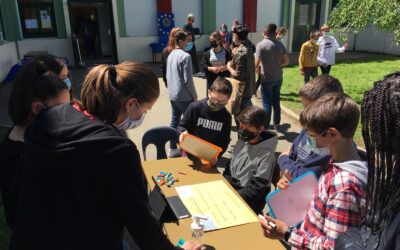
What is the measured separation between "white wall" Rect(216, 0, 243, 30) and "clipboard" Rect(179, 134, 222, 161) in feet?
41.7

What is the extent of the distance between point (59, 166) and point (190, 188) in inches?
57.5

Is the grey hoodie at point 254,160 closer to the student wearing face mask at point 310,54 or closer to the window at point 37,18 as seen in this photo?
the student wearing face mask at point 310,54

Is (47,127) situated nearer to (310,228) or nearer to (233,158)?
(310,228)

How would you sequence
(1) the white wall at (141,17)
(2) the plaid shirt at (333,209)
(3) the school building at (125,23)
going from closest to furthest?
1. (2) the plaid shirt at (333,209)
2. (3) the school building at (125,23)
3. (1) the white wall at (141,17)

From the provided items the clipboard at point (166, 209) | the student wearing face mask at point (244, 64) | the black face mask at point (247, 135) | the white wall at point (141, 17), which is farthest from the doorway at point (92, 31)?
the clipboard at point (166, 209)

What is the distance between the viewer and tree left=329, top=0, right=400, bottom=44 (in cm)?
539

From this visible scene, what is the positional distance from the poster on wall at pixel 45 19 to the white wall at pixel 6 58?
152cm

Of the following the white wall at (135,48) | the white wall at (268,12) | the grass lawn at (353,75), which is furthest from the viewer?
the white wall at (268,12)

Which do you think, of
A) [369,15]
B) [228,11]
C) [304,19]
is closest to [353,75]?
[369,15]

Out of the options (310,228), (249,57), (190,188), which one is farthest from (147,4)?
(310,228)

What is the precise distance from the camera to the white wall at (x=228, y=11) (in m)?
14.7

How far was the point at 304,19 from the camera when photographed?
53.9ft

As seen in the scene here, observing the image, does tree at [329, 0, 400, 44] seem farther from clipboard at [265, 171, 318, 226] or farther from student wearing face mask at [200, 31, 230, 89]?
clipboard at [265, 171, 318, 226]

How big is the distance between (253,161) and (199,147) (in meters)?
0.45
